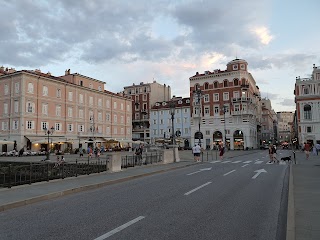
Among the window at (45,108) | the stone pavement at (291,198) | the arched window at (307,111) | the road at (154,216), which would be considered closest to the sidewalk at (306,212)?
the stone pavement at (291,198)

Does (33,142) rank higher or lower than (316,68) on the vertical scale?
lower

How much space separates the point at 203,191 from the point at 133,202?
127 inches

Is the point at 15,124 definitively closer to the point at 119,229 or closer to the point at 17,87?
the point at 17,87

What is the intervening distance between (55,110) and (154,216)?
5320 cm

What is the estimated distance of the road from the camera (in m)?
5.99

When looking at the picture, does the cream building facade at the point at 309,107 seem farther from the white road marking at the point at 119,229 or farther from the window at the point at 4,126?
the white road marking at the point at 119,229

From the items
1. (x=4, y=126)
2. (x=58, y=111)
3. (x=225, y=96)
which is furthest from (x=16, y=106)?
(x=225, y=96)

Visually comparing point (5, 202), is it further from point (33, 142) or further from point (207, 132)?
point (207, 132)

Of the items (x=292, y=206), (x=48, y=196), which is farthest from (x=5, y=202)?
(x=292, y=206)

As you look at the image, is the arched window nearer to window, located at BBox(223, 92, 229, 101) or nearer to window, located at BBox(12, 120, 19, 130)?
window, located at BBox(223, 92, 229, 101)

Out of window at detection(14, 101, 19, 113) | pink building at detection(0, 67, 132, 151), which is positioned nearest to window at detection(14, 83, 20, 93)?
pink building at detection(0, 67, 132, 151)

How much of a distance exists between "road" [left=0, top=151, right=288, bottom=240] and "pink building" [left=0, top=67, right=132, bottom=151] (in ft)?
110

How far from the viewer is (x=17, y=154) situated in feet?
140

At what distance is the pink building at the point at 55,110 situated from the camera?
1982 inches
